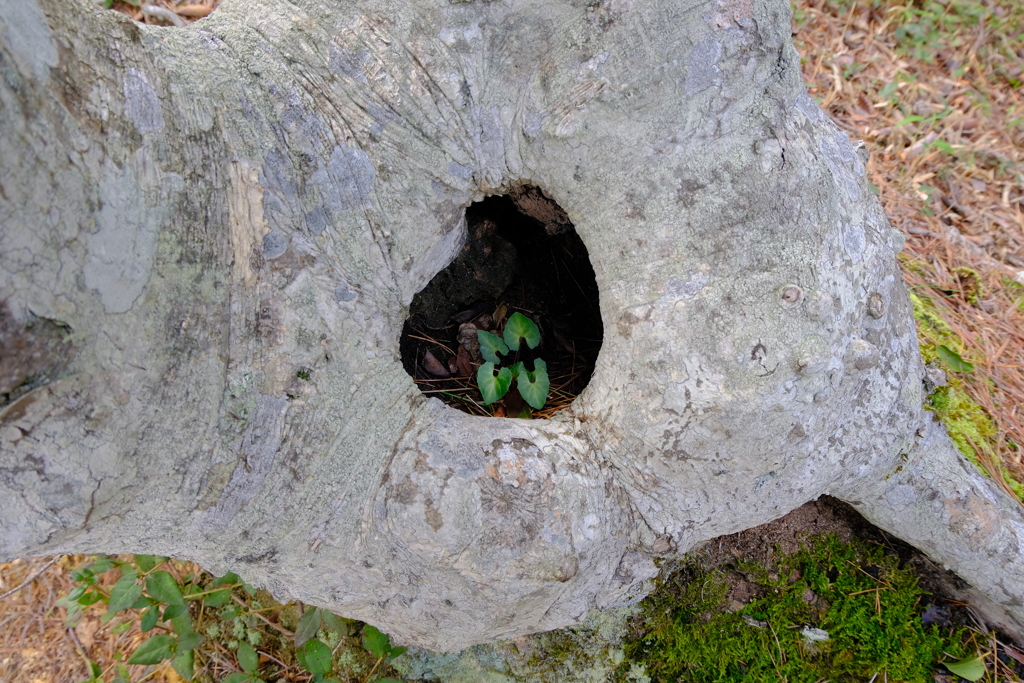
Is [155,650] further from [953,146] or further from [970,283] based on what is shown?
[953,146]

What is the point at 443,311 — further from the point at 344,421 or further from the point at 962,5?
the point at 962,5

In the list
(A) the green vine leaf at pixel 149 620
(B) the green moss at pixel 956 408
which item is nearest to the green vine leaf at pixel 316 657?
(A) the green vine leaf at pixel 149 620

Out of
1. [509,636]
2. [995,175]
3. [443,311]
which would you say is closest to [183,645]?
[509,636]

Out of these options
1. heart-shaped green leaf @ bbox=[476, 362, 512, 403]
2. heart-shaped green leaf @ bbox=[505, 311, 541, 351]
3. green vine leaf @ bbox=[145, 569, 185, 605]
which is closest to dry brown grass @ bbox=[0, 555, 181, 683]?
green vine leaf @ bbox=[145, 569, 185, 605]

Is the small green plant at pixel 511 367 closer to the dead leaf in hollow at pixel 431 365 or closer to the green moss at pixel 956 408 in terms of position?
the dead leaf in hollow at pixel 431 365

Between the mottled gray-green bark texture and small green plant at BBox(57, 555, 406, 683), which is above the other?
the mottled gray-green bark texture

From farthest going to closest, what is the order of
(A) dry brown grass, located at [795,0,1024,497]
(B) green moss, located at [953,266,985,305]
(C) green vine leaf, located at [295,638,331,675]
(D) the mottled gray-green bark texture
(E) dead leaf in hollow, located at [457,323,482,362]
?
(B) green moss, located at [953,266,985,305]
(A) dry brown grass, located at [795,0,1024,497]
(E) dead leaf in hollow, located at [457,323,482,362]
(C) green vine leaf, located at [295,638,331,675]
(D) the mottled gray-green bark texture

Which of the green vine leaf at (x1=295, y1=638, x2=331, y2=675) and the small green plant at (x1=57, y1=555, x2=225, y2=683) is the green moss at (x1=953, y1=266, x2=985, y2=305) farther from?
the small green plant at (x1=57, y1=555, x2=225, y2=683)

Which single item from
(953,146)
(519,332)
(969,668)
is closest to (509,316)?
(519,332)
